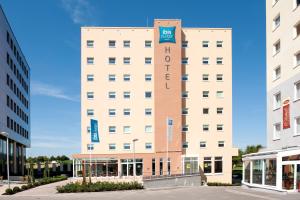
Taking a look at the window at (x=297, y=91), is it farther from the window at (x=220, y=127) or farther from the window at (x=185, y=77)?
the window at (x=185, y=77)

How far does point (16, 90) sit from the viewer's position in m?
78.8

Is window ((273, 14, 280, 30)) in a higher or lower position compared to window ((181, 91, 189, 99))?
higher

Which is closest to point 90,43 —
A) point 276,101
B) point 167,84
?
point 167,84

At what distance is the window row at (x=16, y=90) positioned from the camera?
6945 centimetres

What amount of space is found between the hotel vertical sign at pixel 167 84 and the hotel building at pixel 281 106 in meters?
22.4

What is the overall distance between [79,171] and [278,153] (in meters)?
39.5

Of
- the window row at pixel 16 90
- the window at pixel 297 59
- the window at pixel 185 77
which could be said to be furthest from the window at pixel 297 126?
the window row at pixel 16 90

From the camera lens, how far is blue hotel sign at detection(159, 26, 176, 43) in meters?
62.8

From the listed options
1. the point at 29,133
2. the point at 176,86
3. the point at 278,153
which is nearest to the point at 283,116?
the point at 278,153

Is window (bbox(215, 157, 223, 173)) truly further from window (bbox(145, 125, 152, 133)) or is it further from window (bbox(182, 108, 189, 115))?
window (bbox(145, 125, 152, 133))

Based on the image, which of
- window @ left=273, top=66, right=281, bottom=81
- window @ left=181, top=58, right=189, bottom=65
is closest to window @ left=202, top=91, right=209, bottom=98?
window @ left=181, top=58, right=189, bottom=65

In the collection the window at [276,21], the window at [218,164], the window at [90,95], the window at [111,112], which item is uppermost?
the window at [276,21]

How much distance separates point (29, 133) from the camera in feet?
333

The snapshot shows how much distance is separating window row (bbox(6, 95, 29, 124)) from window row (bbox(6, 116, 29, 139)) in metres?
2.12
